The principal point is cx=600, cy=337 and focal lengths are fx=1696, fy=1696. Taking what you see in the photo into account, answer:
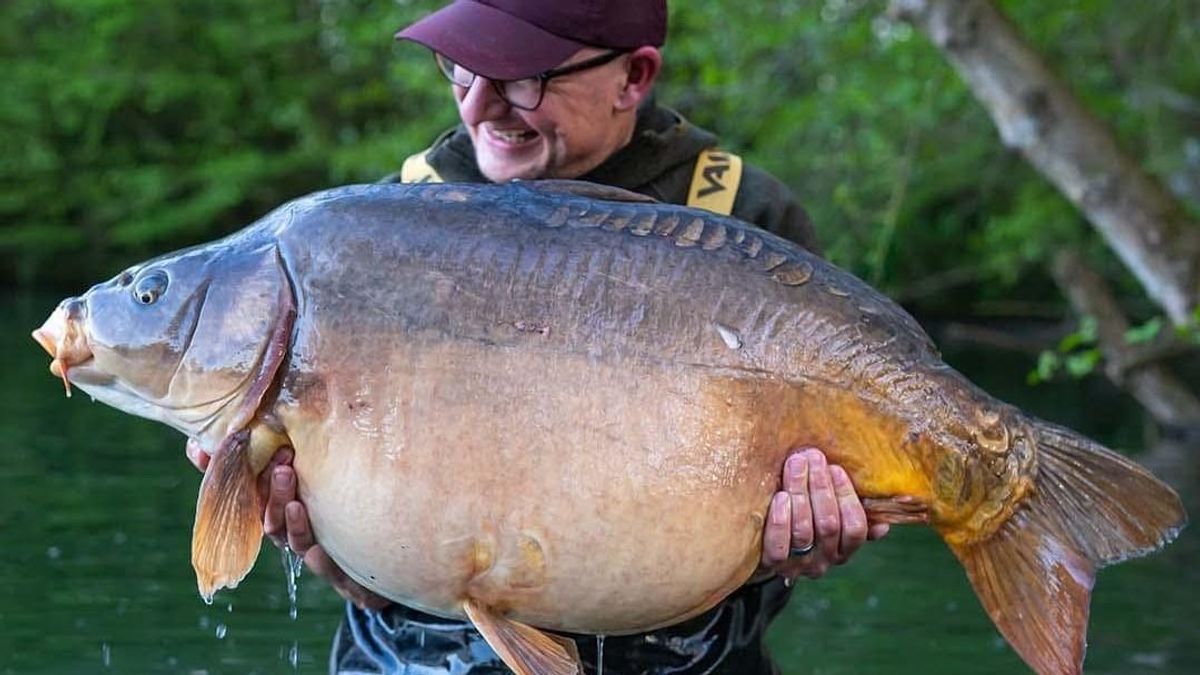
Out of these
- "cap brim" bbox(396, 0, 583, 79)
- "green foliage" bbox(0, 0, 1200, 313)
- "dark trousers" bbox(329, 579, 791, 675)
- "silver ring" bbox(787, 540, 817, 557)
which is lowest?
"green foliage" bbox(0, 0, 1200, 313)

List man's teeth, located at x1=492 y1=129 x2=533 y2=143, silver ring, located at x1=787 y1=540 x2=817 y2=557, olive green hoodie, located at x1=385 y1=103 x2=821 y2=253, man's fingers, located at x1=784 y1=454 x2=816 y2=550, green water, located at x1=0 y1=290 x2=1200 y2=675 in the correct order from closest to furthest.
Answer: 1. man's fingers, located at x1=784 y1=454 x2=816 y2=550
2. silver ring, located at x1=787 y1=540 x2=817 y2=557
3. man's teeth, located at x1=492 y1=129 x2=533 y2=143
4. olive green hoodie, located at x1=385 y1=103 x2=821 y2=253
5. green water, located at x1=0 y1=290 x2=1200 y2=675

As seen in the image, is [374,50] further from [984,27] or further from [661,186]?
[661,186]

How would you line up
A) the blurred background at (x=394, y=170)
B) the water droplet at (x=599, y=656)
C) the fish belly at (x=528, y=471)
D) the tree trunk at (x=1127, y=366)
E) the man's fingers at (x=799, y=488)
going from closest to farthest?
1. the fish belly at (x=528, y=471)
2. the man's fingers at (x=799, y=488)
3. the water droplet at (x=599, y=656)
4. the blurred background at (x=394, y=170)
5. the tree trunk at (x=1127, y=366)

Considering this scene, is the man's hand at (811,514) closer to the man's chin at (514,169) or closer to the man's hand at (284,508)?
the man's hand at (284,508)

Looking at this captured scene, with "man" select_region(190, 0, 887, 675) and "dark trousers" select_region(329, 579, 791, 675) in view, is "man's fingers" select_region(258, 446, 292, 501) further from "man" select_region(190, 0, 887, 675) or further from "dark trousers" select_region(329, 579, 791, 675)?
"dark trousers" select_region(329, 579, 791, 675)

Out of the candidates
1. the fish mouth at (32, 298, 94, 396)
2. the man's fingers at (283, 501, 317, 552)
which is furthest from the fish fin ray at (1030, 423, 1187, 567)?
the fish mouth at (32, 298, 94, 396)

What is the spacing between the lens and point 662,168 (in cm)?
349

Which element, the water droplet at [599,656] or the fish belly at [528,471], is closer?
the fish belly at [528,471]

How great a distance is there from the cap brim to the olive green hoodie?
11.4 inches

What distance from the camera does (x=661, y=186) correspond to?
3.49 m

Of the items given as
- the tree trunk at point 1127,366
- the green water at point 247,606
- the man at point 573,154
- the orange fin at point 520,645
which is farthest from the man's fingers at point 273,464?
the tree trunk at point 1127,366

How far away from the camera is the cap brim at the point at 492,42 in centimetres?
318

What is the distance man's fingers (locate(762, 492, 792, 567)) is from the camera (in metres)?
2.77

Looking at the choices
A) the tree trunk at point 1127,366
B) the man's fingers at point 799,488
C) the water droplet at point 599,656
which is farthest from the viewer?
the tree trunk at point 1127,366
